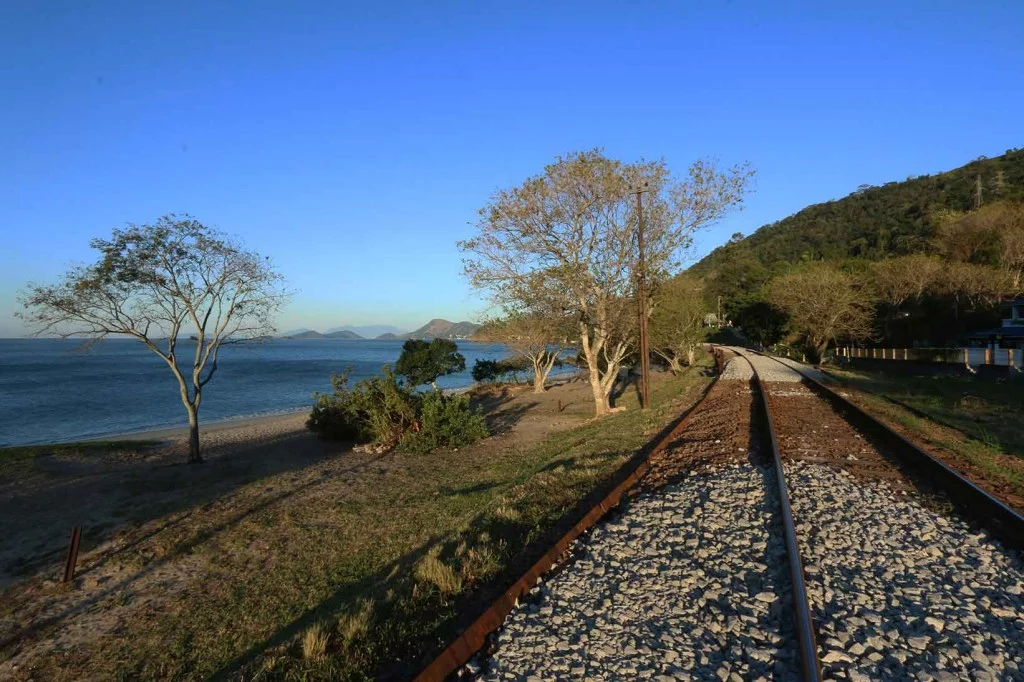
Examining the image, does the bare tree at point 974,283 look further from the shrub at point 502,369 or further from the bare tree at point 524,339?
the shrub at point 502,369

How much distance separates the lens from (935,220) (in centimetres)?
5562

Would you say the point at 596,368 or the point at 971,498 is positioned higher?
the point at 596,368

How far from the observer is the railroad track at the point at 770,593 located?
352 centimetres

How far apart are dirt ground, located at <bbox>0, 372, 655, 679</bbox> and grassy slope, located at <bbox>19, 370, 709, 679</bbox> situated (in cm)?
15

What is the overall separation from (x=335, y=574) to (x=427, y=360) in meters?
31.0

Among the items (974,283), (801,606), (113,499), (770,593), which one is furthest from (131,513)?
(974,283)

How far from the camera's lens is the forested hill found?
6894cm

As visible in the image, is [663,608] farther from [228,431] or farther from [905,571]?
[228,431]

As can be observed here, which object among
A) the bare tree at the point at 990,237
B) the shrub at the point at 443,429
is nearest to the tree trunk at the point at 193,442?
the shrub at the point at 443,429

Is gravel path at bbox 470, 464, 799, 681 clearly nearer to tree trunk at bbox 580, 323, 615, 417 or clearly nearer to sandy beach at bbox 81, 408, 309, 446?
tree trunk at bbox 580, 323, 615, 417

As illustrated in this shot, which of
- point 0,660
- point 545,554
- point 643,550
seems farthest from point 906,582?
point 0,660

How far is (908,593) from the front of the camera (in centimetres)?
432

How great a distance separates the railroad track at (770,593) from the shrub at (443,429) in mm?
10230

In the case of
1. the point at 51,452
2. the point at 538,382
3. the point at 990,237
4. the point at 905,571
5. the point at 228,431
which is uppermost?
the point at 990,237
